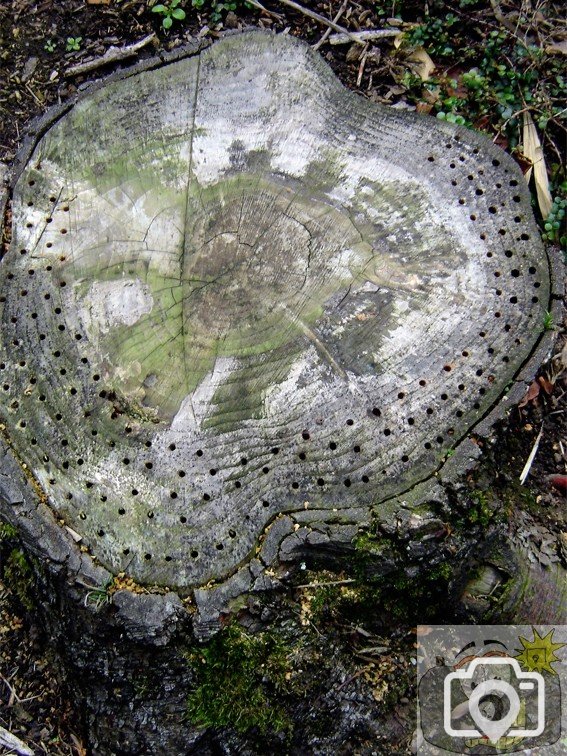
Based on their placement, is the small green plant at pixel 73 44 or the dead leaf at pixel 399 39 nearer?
the dead leaf at pixel 399 39

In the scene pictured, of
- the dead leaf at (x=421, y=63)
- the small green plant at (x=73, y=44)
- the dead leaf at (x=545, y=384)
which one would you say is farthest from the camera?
the small green plant at (x=73, y=44)

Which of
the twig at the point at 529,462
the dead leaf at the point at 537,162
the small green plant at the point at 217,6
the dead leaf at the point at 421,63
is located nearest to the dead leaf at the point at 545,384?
the twig at the point at 529,462

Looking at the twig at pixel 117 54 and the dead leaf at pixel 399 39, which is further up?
the dead leaf at pixel 399 39

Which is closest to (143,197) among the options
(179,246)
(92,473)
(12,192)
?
(179,246)

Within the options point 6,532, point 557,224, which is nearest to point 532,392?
point 557,224

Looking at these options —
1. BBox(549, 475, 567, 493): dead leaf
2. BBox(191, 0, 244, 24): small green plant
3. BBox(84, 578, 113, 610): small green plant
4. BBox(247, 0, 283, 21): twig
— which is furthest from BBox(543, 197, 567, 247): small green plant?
BBox(84, 578, 113, 610): small green plant

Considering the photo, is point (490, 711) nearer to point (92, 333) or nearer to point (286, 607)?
point (286, 607)

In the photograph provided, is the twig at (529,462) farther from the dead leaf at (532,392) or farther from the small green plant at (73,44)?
the small green plant at (73,44)
